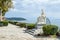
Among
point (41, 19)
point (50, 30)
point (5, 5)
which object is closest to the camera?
point (50, 30)

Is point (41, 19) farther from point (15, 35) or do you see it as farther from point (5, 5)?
point (5, 5)

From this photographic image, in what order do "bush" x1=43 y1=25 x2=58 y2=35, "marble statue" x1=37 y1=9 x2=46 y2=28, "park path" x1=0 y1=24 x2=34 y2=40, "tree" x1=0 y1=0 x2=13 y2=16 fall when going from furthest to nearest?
"tree" x1=0 y1=0 x2=13 y2=16 → "marble statue" x1=37 y1=9 x2=46 y2=28 → "bush" x1=43 y1=25 x2=58 y2=35 → "park path" x1=0 y1=24 x2=34 y2=40

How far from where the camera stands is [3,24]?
3553 centimetres

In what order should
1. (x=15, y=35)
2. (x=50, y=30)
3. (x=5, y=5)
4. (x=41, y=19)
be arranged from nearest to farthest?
(x=50, y=30), (x=15, y=35), (x=41, y=19), (x=5, y=5)

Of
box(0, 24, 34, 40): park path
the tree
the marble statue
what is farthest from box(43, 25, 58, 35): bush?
the tree

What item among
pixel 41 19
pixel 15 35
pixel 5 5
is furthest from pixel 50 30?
pixel 5 5

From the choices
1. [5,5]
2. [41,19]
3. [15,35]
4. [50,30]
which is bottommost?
[15,35]

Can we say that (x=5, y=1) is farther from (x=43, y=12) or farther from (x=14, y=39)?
(x=14, y=39)

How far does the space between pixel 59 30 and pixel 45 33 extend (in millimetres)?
1592

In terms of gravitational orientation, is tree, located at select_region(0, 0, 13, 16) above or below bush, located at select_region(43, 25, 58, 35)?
above

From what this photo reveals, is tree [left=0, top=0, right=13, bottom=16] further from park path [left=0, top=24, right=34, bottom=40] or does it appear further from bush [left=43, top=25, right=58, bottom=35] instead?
bush [left=43, top=25, right=58, bottom=35]

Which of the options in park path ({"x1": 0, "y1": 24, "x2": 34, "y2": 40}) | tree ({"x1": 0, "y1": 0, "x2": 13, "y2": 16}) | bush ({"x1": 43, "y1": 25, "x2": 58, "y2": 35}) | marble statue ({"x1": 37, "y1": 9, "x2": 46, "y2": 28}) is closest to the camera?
park path ({"x1": 0, "y1": 24, "x2": 34, "y2": 40})

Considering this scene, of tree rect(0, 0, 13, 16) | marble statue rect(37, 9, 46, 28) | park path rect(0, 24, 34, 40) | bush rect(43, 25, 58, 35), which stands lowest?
park path rect(0, 24, 34, 40)

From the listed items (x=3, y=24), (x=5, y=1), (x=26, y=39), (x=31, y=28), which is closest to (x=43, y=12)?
(x=31, y=28)
